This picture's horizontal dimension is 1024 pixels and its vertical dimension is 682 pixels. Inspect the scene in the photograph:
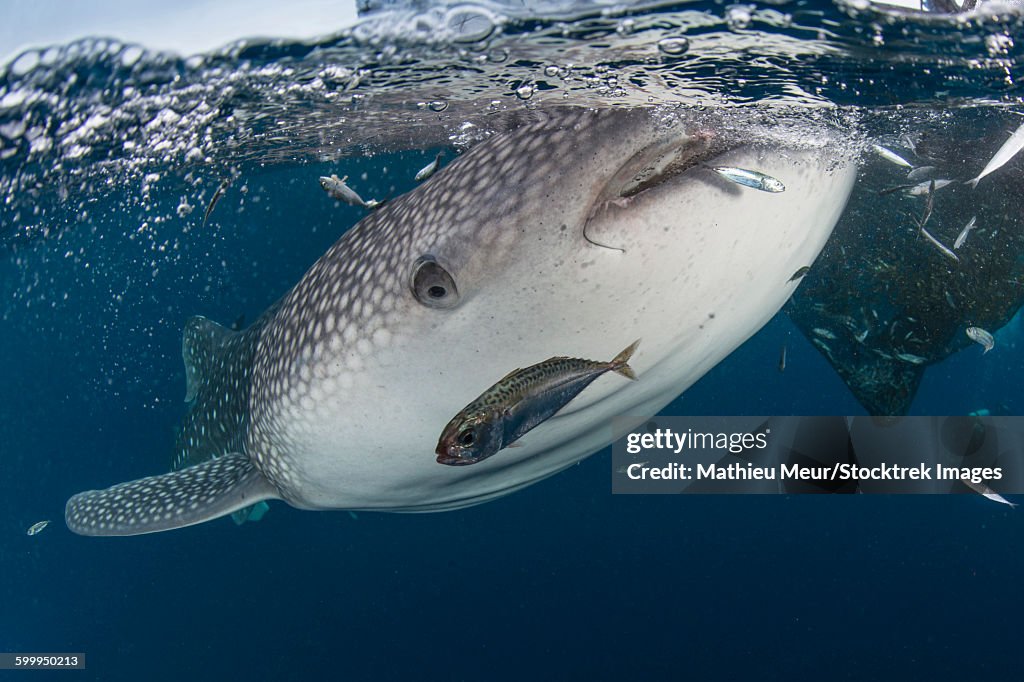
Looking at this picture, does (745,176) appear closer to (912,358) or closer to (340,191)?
(340,191)

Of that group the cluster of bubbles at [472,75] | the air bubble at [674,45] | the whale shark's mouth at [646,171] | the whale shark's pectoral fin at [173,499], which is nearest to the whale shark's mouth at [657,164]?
the whale shark's mouth at [646,171]

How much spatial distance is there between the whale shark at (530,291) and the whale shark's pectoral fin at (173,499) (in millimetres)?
144

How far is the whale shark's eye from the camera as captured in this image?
1973 mm

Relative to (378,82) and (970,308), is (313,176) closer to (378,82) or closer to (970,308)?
(378,82)

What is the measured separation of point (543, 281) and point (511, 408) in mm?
398

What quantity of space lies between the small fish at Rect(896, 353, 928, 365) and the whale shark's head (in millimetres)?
4569

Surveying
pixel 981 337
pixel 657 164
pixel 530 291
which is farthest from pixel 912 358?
pixel 530 291

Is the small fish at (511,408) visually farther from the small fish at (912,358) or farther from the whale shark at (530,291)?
the small fish at (912,358)

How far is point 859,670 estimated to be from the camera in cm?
1850

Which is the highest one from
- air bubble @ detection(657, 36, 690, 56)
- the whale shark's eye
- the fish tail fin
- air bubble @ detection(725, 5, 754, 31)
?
air bubble @ detection(725, 5, 754, 31)

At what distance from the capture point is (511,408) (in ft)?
6.22

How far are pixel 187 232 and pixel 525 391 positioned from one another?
28.0 m

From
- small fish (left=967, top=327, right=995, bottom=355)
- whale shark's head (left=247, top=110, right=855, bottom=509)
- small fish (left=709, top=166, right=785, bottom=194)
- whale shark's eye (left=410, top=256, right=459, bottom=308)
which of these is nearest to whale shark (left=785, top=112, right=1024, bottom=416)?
small fish (left=967, top=327, right=995, bottom=355)

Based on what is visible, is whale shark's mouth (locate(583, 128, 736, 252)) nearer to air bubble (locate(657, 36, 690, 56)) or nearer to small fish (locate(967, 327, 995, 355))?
air bubble (locate(657, 36, 690, 56))
